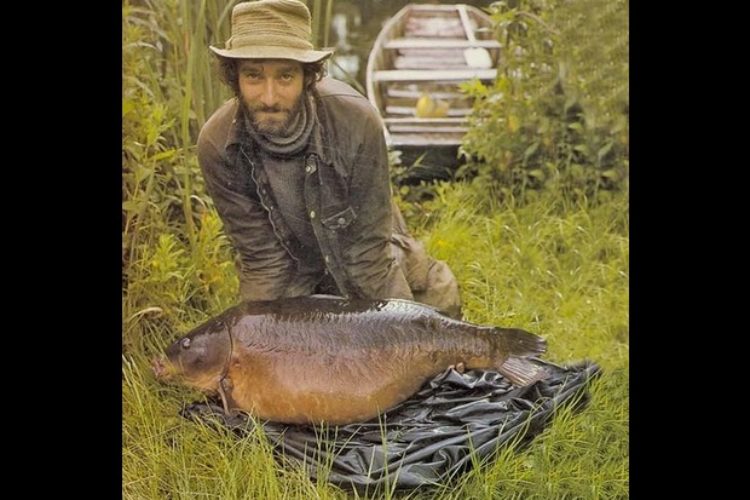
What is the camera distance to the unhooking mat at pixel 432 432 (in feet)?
12.6

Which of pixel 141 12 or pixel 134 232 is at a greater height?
pixel 141 12

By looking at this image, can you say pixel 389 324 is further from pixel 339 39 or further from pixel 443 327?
pixel 339 39

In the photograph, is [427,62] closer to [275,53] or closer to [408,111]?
[408,111]

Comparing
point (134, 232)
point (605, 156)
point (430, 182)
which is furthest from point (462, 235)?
point (134, 232)

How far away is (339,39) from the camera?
391 centimetres

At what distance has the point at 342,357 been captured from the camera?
3885 mm

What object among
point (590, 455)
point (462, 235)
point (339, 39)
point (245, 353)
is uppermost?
point (339, 39)

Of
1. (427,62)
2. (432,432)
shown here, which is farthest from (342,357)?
(427,62)

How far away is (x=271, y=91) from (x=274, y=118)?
0.07 meters

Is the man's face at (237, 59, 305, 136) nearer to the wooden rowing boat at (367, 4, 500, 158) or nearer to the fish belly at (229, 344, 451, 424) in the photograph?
the wooden rowing boat at (367, 4, 500, 158)

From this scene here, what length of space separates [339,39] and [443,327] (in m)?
0.77

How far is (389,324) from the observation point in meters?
3.90

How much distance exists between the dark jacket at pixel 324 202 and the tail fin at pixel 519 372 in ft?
1.04

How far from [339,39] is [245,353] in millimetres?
821
